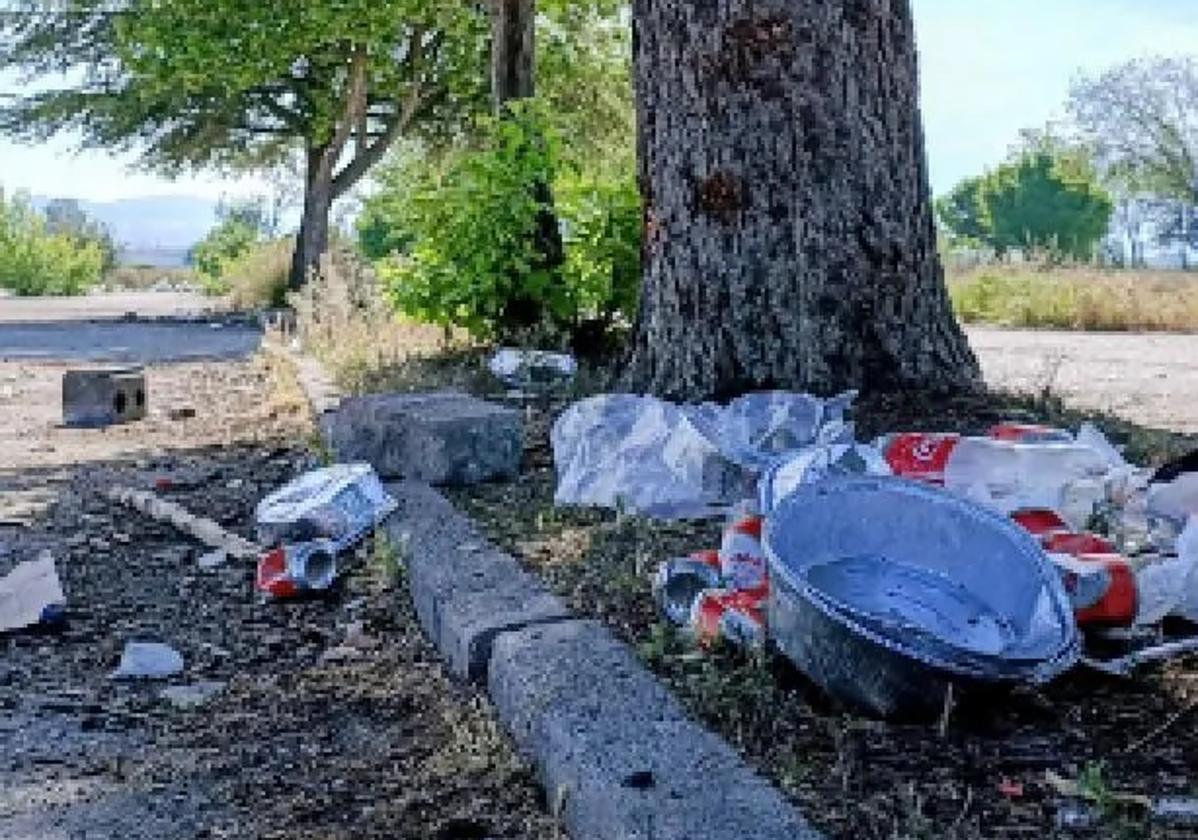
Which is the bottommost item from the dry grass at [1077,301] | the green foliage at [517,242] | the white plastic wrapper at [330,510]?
the dry grass at [1077,301]

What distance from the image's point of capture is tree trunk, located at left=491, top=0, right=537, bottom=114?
28.2ft

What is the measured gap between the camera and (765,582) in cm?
309

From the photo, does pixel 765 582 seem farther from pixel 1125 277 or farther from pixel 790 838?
pixel 1125 277

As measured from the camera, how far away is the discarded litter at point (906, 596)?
8.25 feet

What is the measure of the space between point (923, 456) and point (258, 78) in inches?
839

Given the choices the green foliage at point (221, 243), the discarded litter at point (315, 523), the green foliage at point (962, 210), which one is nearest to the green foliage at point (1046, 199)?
the green foliage at point (962, 210)

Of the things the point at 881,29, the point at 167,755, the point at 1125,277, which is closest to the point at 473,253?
the point at 881,29

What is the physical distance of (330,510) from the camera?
4.66m

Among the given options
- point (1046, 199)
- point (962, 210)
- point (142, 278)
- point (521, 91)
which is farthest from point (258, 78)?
point (962, 210)

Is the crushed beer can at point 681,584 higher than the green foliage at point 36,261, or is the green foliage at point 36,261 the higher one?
the crushed beer can at point 681,584

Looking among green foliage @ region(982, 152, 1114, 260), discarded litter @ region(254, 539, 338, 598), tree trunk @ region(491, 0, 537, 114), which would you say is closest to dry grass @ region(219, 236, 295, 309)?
tree trunk @ region(491, 0, 537, 114)

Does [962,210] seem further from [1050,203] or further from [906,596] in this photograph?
[906,596]

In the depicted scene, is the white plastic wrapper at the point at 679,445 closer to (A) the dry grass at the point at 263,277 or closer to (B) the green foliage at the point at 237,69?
(B) the green foliage at the point at 237,69

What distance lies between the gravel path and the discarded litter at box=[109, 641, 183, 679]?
3292mm
